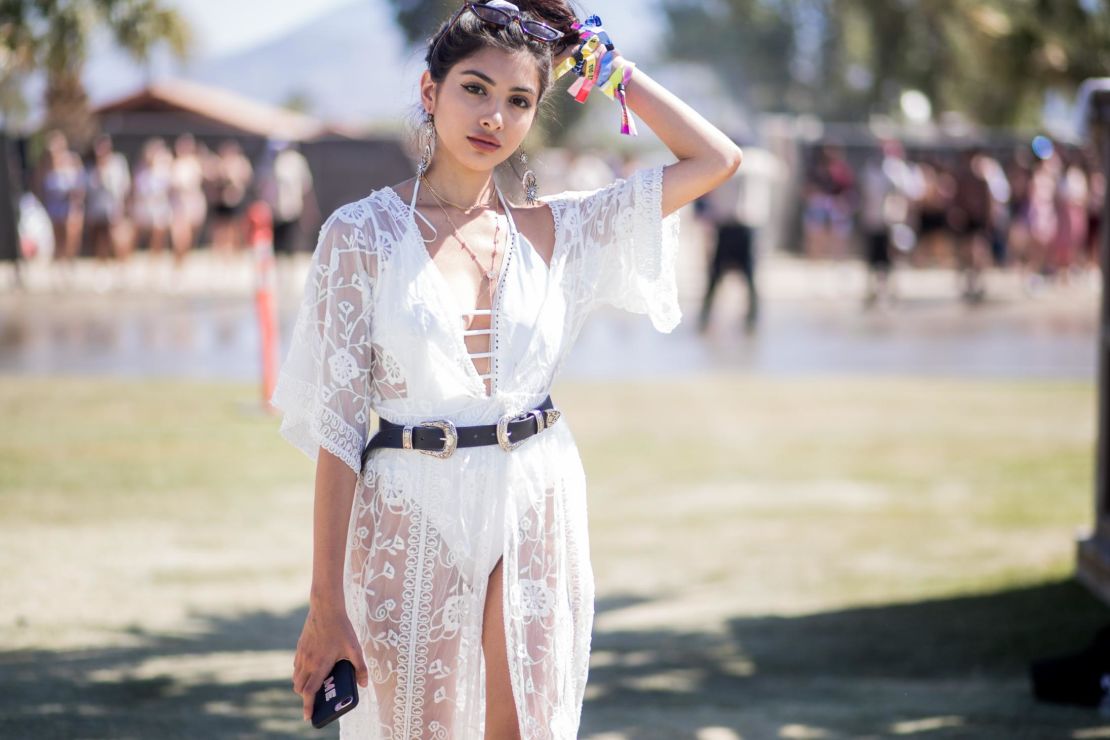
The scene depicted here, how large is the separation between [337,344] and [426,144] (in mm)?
470

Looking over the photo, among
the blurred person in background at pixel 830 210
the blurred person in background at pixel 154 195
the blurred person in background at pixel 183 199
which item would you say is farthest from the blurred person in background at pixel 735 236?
the blurred person in background at pixel 154 195

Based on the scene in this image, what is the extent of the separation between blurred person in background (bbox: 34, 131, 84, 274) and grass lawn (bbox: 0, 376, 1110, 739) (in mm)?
8421

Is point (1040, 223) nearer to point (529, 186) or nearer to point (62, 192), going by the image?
point (62, 192)

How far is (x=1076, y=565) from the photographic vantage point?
598cm

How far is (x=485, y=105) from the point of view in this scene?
2701 mm

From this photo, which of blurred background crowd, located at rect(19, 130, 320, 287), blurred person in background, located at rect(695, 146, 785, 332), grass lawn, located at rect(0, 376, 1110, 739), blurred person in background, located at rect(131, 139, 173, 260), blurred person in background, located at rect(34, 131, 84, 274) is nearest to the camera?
grass lawn, located at rect(0, 376, 1110, 739)

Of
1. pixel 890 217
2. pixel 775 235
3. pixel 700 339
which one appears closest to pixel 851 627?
pixel 700 339

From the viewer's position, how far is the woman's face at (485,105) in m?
2.70

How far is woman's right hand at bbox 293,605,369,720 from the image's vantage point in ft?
8.42

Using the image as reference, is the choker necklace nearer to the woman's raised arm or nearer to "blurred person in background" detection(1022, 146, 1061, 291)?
the woman's raised arm

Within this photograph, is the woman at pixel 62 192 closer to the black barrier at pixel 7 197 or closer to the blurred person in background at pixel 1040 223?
the black barrier at pixel 7 197

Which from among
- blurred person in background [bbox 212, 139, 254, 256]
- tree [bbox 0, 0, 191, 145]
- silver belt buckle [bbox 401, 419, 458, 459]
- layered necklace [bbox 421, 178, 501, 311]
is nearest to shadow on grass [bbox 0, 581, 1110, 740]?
silver belt buckle [bbox 401, 419, 458, 459]

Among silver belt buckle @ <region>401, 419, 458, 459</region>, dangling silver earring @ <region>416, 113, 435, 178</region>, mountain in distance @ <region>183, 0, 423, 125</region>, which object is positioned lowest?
silver belt buckle @ <region>401, 419, 458, 459</region>

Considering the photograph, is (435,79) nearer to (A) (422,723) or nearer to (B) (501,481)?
(B) (501,481)
